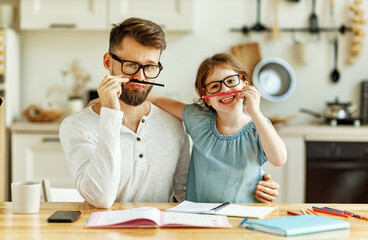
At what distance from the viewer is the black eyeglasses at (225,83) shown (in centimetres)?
188

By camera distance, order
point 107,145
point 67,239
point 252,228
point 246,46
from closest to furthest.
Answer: point 67,239
point 252,228
point 107,145
point 246,46

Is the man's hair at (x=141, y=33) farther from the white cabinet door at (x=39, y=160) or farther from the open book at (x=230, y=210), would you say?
the white cabinet door at (x=39, y=160)

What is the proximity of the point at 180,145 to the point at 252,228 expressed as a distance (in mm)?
805

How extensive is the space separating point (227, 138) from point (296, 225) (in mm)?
645

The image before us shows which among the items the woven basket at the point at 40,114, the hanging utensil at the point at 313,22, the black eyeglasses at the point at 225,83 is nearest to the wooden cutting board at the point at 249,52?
the hanging utensil at the point at 313,22

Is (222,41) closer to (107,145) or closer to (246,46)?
(246,46)

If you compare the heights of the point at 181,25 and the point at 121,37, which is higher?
the point at 181,25

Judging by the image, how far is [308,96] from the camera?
4.12 metres

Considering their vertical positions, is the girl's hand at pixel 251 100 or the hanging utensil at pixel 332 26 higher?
the hanging utensil at pixel 332 26

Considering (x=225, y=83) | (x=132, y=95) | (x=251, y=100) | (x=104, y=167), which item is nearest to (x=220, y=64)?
(x=225, y=83)

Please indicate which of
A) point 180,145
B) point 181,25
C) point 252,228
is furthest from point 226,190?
point 181,25

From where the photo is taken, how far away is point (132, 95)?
1881 millimetres

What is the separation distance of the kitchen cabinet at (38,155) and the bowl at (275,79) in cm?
173

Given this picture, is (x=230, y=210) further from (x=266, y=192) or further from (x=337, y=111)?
(x=337, y=111)
